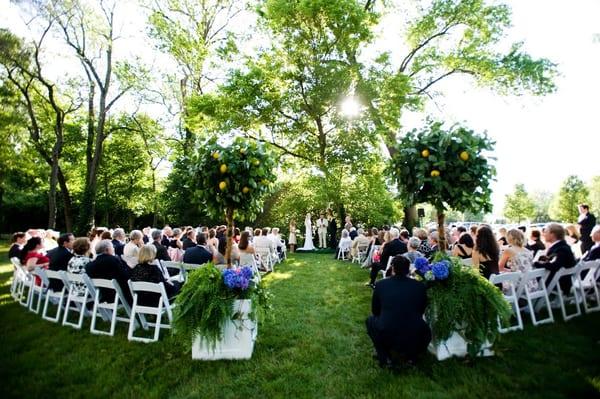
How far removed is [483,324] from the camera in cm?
405

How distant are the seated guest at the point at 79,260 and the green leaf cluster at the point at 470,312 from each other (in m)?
5.88

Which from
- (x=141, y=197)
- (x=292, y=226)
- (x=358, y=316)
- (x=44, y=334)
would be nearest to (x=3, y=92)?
(x=141, y=197)

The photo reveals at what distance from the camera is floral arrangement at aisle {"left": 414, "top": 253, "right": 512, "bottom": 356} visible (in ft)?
13.3

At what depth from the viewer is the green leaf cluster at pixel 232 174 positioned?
461cm

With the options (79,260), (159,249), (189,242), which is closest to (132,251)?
(159,249)

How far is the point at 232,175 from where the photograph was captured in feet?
15.2

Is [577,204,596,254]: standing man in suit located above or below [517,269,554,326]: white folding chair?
above

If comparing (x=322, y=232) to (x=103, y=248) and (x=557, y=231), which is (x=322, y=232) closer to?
(x=557, y=231)

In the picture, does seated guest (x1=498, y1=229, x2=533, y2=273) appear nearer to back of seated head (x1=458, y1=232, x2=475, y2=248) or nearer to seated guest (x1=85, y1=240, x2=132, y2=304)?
back of seated head (x1=458, y1=232, x2=475, y2=248)

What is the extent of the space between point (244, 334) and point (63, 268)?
175 inches

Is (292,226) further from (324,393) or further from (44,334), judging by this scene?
(324,393)

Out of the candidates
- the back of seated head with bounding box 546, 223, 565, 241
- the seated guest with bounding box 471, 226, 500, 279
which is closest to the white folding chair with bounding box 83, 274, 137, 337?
the seated guest with bounding box 471, 226, 500, 279

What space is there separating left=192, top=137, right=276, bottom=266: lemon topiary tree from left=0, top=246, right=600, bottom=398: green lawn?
204cm

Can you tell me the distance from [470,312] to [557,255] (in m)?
2.85
